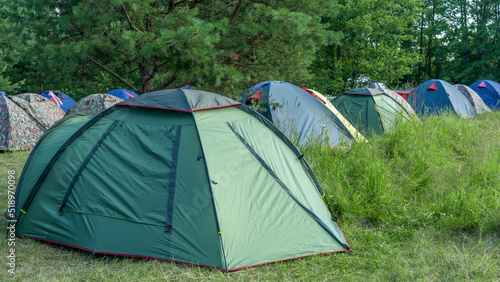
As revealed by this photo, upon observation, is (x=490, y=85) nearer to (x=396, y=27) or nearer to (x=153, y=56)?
(x=396, y=27)

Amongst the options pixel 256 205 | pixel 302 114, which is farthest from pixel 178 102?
pixel 302 114

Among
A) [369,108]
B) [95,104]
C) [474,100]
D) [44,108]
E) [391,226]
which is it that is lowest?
[44,108]

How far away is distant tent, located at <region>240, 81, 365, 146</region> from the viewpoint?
6316 mm

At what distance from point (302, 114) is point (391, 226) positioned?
3.08m

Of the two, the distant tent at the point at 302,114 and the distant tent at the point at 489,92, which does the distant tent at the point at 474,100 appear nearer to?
the distant tent at the point at 489,92

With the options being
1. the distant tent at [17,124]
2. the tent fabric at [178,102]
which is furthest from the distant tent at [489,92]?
the distant tent at [17,124]

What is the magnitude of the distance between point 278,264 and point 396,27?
64.7 feet

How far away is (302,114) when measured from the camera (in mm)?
6566

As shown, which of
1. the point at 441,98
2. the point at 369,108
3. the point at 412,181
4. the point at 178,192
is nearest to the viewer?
the point at 178,192

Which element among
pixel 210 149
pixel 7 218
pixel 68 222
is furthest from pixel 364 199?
pixel 7 218

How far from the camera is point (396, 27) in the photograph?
19812mm

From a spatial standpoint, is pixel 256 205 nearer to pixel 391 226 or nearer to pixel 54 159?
pixel 391 226

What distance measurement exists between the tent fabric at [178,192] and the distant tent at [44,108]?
599 cm

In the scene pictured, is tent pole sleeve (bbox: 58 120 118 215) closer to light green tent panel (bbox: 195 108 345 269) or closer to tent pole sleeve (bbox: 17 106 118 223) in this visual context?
tent pole sleeve (bbox: 17 106 118 223)
